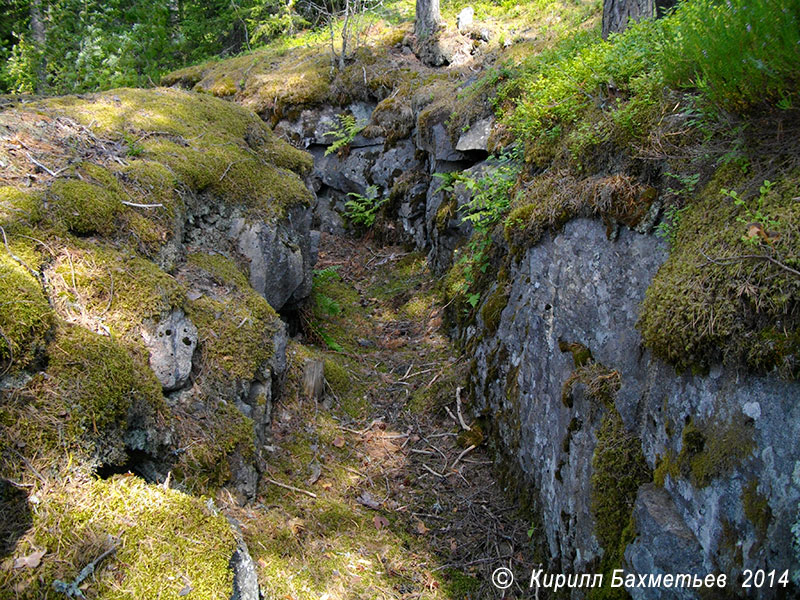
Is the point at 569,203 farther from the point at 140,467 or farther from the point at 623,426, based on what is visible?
the point at 140,467

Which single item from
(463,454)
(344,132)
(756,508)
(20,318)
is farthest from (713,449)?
(344,132)

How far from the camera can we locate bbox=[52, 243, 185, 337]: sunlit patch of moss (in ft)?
10.8

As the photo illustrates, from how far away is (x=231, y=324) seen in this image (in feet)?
14.1

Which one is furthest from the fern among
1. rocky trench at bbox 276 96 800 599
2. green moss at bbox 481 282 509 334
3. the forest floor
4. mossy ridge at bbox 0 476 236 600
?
mossy ridge at bbox 0 476 236 600

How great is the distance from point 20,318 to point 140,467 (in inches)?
44.7

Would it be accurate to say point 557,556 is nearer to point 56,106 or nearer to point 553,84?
point 553,84

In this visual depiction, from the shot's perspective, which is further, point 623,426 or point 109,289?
point 109,289

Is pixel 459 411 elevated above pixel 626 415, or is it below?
below

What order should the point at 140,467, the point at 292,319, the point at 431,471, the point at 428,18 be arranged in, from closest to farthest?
the point at 140,467
the point at 431,471
the point at 292,319
the point at 428,18

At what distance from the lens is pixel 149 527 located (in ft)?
8.46

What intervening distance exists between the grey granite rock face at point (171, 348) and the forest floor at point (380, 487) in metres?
1.05

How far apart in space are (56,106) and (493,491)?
5.82m

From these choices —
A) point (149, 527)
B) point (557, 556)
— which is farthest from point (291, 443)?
point (557, 556)

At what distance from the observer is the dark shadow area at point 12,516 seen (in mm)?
2250
